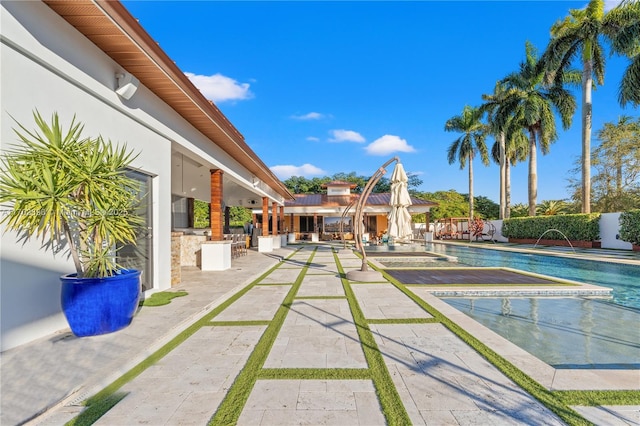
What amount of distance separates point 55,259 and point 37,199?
1.21 meters

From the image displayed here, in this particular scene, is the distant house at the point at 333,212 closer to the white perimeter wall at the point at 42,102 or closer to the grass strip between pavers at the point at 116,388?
the white perimeter wall at the point at 42,102

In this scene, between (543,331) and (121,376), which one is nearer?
(121,376)

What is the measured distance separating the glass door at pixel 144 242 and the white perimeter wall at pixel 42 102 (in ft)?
2.70

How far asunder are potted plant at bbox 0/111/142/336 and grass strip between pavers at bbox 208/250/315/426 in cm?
185

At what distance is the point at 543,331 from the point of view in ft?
13.6

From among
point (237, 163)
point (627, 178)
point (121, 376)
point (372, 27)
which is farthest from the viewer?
point (627, 178)

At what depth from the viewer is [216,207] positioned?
9.10m

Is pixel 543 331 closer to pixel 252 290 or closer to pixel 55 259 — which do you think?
pixel 252 290

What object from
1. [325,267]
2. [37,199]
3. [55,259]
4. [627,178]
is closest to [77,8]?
[37,199]

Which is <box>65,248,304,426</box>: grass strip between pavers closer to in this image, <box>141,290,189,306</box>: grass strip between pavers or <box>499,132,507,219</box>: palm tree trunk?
<box>141,290,189,306</box>: grass strip between pavers

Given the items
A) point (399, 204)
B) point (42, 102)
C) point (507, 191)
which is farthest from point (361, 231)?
point (507, 191)

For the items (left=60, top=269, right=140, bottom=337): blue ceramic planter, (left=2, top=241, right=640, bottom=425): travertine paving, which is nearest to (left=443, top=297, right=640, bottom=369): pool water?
(left=2, top=241, right=640, bottom=425): travertine paving

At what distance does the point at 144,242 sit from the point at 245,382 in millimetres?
4326

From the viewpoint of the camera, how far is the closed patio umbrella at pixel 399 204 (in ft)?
38.6
